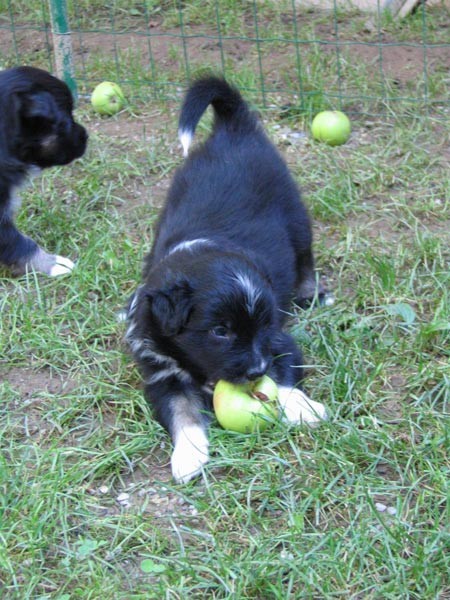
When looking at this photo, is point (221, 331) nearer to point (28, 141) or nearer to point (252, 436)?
point (252, 436)

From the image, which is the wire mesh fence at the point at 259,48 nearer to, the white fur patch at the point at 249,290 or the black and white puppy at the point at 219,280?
the black and white puppy at the point at 219,280

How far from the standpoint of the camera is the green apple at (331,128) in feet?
17.8

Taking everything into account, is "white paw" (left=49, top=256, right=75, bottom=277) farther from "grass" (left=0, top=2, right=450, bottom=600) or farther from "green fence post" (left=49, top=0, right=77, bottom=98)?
"green fence post" (left=49, top=0, right=77, bottom=98)

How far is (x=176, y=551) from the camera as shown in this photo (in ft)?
9.43

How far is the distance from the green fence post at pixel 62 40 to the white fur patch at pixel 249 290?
3.42m

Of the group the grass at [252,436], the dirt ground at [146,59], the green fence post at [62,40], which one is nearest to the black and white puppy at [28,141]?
the grass at [252,436]

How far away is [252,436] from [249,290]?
503 millimetres

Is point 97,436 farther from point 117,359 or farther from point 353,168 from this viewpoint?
point 353,168

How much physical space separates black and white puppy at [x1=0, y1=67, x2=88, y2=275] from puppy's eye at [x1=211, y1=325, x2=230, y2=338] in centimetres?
146

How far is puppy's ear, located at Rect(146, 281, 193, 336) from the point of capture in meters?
3.23

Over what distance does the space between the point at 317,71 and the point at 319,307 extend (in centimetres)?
248

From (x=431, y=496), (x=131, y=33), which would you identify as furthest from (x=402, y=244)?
(x=131, y=33)

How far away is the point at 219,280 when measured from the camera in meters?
3.18

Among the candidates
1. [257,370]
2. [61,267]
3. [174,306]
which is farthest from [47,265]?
[257,370]
